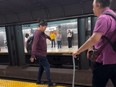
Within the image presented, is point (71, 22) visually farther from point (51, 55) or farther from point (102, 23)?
point (102, 23)

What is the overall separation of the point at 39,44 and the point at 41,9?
6401mm

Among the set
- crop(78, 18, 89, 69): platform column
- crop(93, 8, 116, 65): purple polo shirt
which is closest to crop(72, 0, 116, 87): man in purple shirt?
crop(93, 8, 116, 65): purple polo shirt

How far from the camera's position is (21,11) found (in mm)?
10578

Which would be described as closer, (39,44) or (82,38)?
(39,44)

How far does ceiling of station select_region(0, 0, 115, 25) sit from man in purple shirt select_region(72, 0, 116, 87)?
655cm

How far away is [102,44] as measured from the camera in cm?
234

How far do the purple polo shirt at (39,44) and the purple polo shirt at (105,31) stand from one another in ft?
6.72

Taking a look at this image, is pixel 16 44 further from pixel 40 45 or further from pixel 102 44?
pixel 102 44

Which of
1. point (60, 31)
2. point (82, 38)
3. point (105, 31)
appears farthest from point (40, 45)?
point (60, 31)

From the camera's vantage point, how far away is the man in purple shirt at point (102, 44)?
2.23 m

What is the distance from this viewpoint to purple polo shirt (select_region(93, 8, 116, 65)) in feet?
7.30

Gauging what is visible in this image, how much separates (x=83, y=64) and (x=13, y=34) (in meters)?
3.21

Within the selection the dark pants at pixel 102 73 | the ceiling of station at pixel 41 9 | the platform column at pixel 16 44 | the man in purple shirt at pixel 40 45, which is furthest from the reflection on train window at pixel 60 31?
the dark pants at pixel 102 73

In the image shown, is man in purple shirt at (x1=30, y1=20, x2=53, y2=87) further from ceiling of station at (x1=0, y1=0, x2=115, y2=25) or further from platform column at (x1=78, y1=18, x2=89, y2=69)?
ceiling of station at (x1=0, y1=0, x2=115, y2=25)
